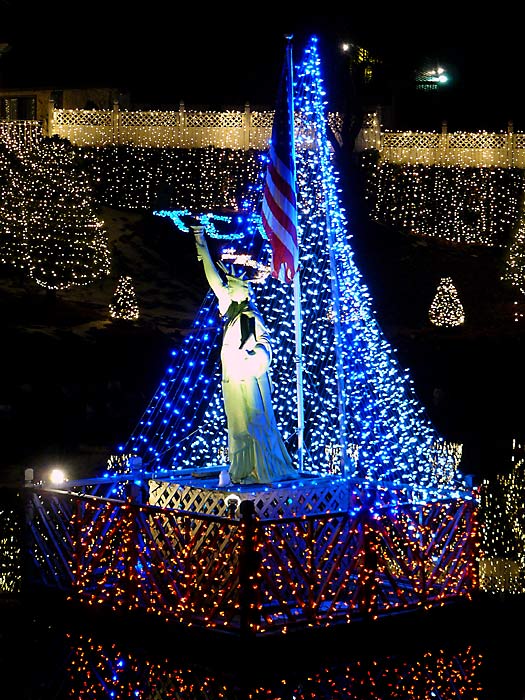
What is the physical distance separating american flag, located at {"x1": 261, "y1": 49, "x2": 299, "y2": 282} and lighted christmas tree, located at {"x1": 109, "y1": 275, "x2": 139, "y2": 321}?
17.9 m

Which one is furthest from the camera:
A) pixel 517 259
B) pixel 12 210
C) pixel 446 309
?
pixel 517 259

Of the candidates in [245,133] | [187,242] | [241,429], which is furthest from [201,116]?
[241,429]

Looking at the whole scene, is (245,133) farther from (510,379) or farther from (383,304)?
(510,379)

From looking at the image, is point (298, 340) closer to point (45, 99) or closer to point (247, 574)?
point (247, 574)

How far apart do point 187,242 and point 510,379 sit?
1061cm

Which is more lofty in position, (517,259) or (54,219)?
(54,219)

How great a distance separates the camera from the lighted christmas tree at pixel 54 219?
34.6m

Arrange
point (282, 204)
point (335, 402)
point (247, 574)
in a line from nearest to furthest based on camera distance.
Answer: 1. point (247, 574)
2. point (282, 204)
3. point (335, 402)

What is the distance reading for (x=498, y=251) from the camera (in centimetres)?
3841

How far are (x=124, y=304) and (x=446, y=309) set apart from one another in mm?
7390

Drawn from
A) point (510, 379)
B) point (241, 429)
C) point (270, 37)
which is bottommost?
point (510, 379)

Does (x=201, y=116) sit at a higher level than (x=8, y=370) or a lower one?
higher

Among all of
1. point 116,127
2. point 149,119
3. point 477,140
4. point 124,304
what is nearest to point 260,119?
point 149,119

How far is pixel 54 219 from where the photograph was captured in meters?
36.4
